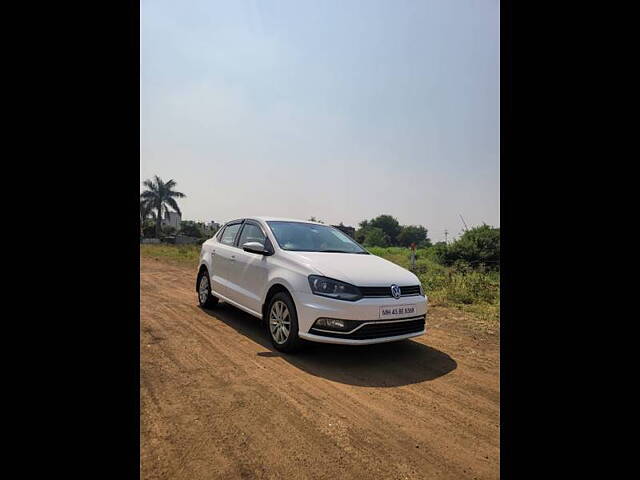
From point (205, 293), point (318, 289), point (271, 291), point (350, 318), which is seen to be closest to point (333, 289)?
point (318, 289)

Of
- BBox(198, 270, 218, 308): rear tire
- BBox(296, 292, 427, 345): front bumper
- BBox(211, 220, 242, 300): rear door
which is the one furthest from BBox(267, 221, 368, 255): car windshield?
BBox(198, 270, 218, 308): rear tire

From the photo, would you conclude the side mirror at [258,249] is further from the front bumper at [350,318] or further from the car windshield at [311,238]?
the front bumper at [350,318]

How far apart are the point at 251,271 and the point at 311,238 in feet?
3.19

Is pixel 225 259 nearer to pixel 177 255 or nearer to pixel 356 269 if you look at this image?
pixel 356 269

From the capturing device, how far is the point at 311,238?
501 centimetres

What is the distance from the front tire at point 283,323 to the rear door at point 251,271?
31 centimetres

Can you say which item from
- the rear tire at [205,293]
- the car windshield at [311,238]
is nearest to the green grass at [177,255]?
the rear tire at [205,293]

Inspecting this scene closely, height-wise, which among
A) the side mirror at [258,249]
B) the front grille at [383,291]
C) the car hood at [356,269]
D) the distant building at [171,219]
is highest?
the distant building at [171,219]

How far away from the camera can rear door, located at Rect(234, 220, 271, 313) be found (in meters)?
4.49

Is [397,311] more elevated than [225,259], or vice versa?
[225,259]

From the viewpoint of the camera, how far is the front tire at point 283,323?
3844 millimetres
